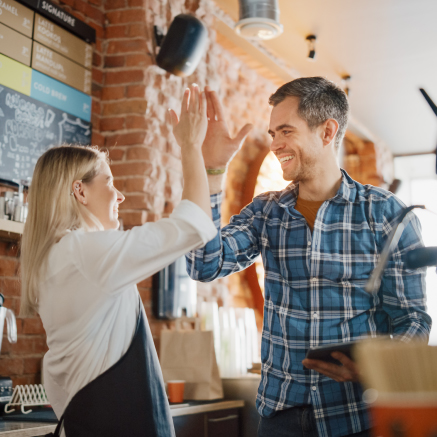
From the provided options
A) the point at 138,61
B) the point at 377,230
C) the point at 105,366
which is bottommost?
the point at 105,366

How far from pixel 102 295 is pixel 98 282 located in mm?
33

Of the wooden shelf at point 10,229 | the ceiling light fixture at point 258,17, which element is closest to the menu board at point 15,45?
the wooden shelf at point 10,229

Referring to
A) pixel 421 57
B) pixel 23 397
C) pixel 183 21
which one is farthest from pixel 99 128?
pixel 421 57

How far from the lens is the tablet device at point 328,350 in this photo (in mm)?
990

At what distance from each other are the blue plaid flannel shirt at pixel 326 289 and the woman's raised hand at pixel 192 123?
21cm

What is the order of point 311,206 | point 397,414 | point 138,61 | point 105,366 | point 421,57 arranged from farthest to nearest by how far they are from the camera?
1. point 421,57
2. point 138,61
3. point 311,206
4. point 105,366
5. point 397,414

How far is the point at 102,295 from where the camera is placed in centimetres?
121

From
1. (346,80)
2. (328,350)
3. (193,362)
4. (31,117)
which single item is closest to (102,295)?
(328,350)

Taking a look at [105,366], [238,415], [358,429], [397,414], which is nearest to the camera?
[397,414]

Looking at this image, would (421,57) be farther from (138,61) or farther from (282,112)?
(282,112)

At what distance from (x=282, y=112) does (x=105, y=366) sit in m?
0.95

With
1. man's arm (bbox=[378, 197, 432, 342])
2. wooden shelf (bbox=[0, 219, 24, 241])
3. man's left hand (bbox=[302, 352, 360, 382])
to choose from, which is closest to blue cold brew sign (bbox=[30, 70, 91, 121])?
wooden shelf (bbox=[0, 219, 24, 241])

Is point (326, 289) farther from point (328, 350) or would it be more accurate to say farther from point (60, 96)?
point (60, 96)

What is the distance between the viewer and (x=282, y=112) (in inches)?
67.9
